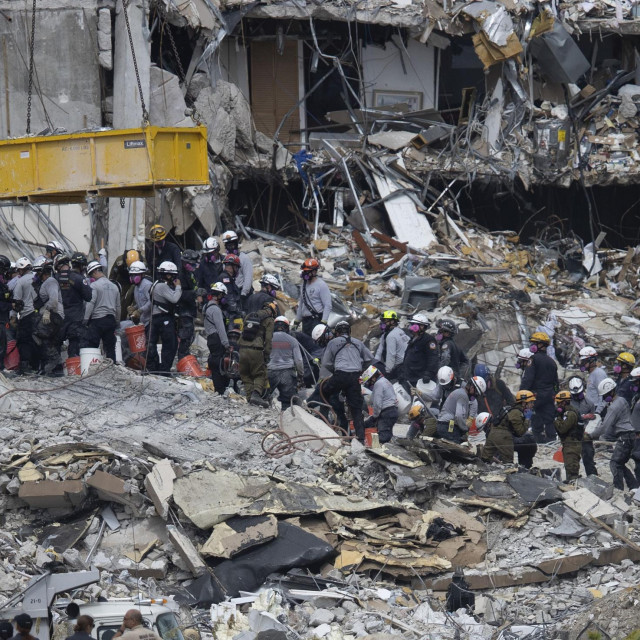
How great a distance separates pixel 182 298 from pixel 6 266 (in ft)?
7.63

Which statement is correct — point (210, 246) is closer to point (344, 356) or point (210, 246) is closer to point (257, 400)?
point (257, 400)

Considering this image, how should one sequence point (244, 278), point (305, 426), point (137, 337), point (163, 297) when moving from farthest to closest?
point (244, 278)
point (137, 337)
point (163, 297)
point (305, 426)

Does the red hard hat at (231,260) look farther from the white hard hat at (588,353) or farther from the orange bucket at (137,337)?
the white hard hat at (588,353)

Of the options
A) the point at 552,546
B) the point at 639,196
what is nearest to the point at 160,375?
the point at 552,546

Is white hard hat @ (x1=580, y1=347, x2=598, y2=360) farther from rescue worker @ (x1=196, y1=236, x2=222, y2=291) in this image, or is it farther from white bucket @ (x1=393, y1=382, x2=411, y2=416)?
rescue worker @ (x1=196, y1=236, x2=222, y2=291)

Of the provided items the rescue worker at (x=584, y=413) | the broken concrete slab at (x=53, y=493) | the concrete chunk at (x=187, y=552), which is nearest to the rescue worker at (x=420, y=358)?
the rescue worker at (x=584, y=413)

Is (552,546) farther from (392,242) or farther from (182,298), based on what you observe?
(392,242)

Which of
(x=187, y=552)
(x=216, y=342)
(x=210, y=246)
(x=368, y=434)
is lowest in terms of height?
(x=187, y=552)

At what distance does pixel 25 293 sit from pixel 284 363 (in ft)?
11.3

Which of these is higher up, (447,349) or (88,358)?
(88,358)

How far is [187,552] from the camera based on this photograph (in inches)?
445

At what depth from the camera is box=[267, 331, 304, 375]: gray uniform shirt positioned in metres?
15.1

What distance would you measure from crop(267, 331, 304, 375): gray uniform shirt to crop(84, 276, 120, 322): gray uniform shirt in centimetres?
218

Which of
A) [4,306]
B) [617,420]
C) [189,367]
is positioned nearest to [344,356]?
[189,367]
